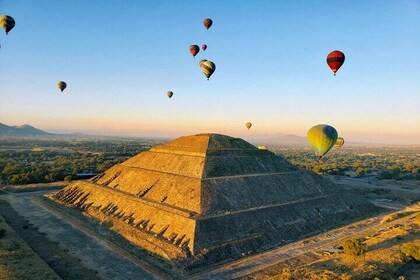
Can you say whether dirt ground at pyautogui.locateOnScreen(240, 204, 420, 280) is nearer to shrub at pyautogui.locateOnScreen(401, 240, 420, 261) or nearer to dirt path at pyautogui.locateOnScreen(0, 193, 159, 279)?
shrub at pyautogui.locateOnScreen(401, 240, 420, 261)

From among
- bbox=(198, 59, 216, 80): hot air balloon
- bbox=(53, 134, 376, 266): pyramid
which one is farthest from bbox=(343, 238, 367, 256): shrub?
bbox=(198, 59, 216, 80): hot air balloon

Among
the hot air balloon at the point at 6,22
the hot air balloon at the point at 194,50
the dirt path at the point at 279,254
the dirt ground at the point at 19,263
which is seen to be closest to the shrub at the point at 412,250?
the dirt path at the point at 279,254

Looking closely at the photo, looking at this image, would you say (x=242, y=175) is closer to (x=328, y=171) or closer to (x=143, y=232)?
(x=143, y=232)

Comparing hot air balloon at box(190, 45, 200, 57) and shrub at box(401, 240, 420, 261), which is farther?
hot air balloon at box(190, 45, 200, 57)

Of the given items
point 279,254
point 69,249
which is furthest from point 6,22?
point 279,254

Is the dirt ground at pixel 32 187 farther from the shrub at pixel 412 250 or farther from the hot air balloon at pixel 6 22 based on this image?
the shrub at pixel 412 250

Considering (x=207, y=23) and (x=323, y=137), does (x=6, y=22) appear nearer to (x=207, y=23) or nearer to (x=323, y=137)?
(x=207, y=23)
